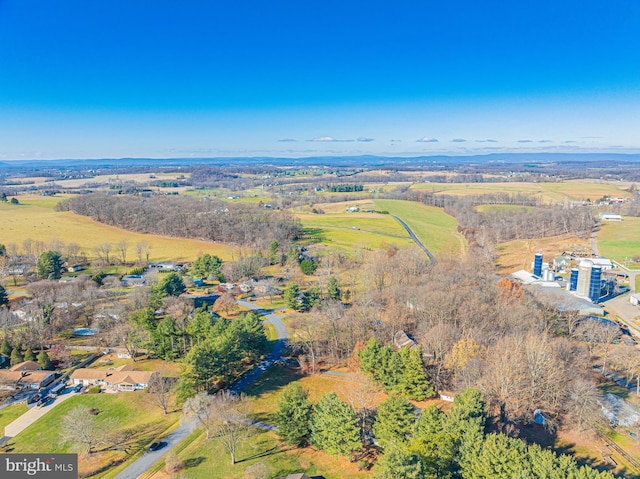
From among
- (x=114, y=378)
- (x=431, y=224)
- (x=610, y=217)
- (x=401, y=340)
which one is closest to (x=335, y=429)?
(x=401, y=340)

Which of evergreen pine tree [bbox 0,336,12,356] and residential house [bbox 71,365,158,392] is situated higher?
evergreen pine tree [bbox 0,336,12,356]

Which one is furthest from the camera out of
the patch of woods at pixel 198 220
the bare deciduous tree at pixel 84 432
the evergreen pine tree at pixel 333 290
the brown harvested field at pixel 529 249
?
the patch of woods at pixel 198 220

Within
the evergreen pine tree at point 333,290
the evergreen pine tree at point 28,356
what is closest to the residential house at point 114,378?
the evergreen pine tree at point 28,356

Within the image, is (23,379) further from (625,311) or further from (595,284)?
(625,311)

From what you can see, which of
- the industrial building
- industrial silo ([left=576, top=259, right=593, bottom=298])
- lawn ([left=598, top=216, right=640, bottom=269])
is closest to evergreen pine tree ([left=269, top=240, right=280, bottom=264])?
the industrial building

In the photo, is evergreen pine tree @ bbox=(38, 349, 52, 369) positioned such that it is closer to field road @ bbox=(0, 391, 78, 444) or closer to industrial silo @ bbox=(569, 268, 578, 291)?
field road @ bbox=(0, 391, 78, 444)

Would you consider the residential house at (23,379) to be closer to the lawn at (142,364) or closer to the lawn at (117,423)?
the lawn at (142,364)
